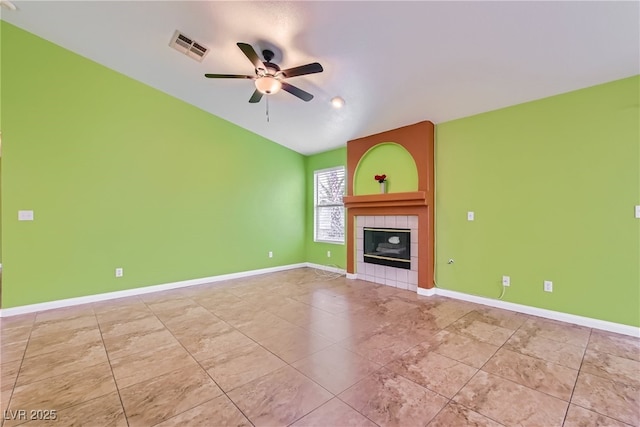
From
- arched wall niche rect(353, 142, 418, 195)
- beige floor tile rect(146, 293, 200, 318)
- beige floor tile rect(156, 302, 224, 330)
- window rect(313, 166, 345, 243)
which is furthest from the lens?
window rect(313, 166, 345, 243)

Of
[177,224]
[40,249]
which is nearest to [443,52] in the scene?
[177,224]

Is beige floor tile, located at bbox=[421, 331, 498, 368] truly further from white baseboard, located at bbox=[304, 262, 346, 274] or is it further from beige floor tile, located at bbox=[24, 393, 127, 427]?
white baseboard, located at bbox=[304, 262, 346, 274]

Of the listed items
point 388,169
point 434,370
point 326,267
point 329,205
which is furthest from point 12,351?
point 388,169

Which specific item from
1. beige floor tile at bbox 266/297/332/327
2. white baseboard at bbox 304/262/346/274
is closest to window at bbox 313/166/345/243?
white baseboard at bbox 304/262/346/274

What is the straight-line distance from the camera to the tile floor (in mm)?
1611

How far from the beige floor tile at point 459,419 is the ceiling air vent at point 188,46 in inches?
158

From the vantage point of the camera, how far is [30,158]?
10.7 feet

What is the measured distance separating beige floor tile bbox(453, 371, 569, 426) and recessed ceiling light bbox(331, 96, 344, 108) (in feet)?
11.2

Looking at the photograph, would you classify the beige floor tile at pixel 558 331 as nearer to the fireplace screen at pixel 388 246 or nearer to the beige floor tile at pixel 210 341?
the fireplace screen at pixel 388 246

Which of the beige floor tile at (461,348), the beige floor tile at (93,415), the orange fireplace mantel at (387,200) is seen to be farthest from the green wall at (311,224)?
the beige floor tile at (93,415)

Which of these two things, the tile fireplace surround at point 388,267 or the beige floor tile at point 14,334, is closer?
the beige floor tile at point 14,334

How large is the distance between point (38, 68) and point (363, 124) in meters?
4.29

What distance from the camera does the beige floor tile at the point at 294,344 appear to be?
231 cm

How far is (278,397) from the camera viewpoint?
176 cm
